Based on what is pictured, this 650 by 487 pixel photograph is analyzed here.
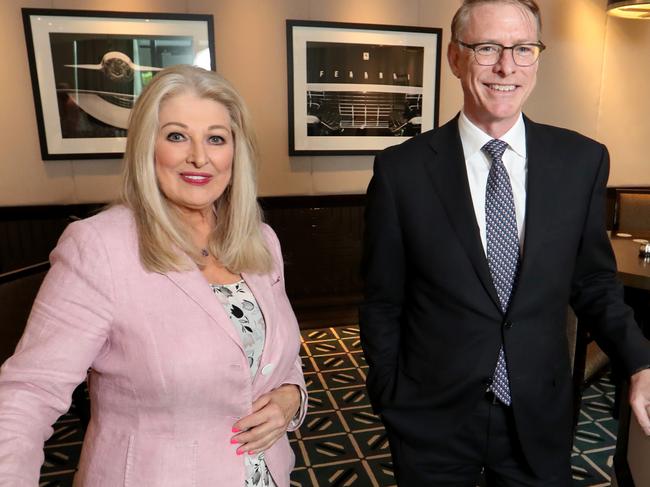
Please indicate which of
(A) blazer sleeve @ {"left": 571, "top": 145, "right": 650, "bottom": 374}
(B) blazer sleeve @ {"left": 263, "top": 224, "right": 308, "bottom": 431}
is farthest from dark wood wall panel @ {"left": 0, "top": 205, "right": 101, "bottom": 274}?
(A) blazer sleeve @ {"left": 571, "top": 145, "right": 650, "bottom": 374}

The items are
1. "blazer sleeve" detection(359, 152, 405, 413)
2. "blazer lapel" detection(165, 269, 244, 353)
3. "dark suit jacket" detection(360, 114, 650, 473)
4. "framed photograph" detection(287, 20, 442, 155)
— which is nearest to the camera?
"blazer lapel" detection(165, 269, 244, 353)

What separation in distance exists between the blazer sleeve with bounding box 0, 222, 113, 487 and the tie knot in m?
0.97

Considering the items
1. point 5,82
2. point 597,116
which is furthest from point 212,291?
point 597,116

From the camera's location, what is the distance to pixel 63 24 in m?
3.47

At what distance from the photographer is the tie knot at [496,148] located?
4.33 ft

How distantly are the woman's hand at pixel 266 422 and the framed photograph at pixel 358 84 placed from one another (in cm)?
302

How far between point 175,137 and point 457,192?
723mm

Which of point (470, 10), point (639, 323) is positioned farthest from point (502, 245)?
point (639, 323)

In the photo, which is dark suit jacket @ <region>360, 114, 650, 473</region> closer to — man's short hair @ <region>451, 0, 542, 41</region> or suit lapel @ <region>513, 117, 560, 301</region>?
suit lapel @ <region>513, 117, 560, 301</region>

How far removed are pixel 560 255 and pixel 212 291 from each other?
88 cm

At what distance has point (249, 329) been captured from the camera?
1193mm

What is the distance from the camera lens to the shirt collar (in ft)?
4.40

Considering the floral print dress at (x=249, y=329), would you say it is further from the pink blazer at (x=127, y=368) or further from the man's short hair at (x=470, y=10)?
the man's short hair at (x=470, y=10)

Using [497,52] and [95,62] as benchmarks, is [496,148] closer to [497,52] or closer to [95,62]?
[497,52]
